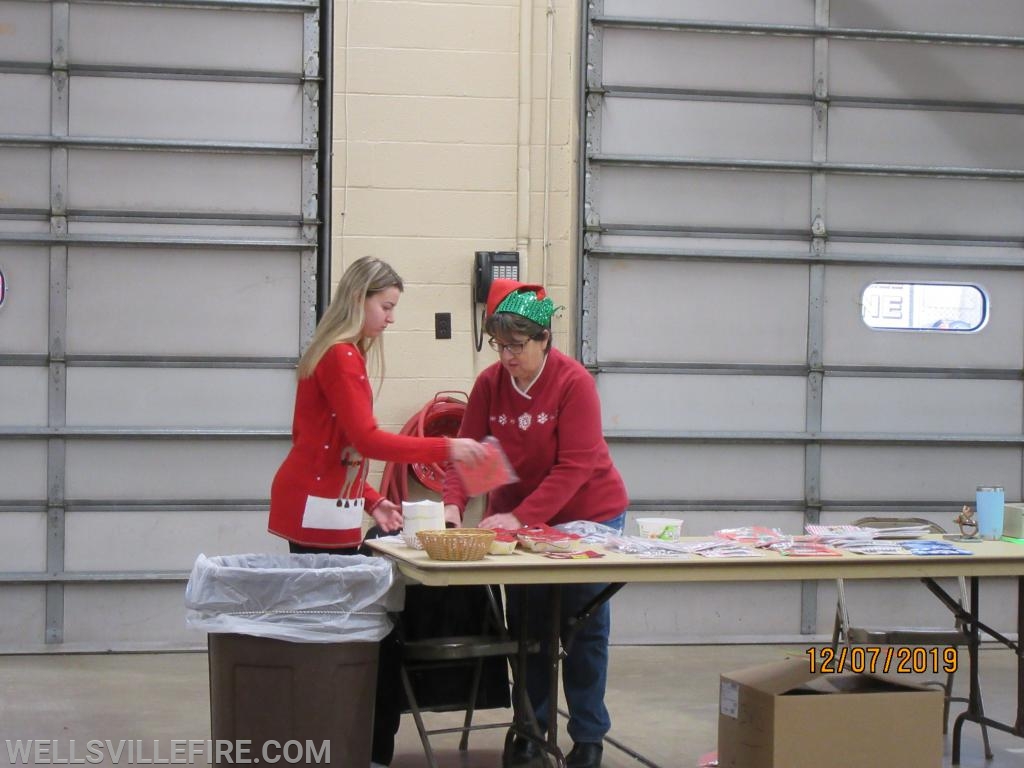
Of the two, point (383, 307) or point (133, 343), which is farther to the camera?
point (133, 343)

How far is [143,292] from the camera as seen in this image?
5969 mm

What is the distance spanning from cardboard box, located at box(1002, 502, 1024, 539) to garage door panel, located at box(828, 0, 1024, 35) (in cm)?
309

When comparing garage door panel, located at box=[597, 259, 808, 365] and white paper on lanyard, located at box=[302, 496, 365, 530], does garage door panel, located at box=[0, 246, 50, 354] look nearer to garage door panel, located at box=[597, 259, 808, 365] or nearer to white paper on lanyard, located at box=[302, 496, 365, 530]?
garage door panel, located at box=[597, 259, 808, 365]

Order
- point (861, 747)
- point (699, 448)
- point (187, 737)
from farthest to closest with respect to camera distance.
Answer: point (699, 448) → point (187, 737) → point (861, 747)

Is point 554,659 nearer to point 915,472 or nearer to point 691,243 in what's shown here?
point 691,243

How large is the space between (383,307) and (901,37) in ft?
12.6

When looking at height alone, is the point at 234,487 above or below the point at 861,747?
above

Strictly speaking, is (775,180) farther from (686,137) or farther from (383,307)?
(383,307)

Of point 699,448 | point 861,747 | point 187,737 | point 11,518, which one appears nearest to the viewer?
point 861,747

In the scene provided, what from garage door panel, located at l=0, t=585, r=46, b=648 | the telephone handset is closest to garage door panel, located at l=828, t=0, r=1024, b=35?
the telephone handset

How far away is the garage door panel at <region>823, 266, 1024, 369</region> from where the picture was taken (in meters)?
6.41

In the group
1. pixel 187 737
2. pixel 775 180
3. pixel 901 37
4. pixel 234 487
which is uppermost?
pixel 901 37

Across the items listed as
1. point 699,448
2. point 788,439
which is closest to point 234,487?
point 699,448

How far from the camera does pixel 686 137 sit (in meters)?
6.26
